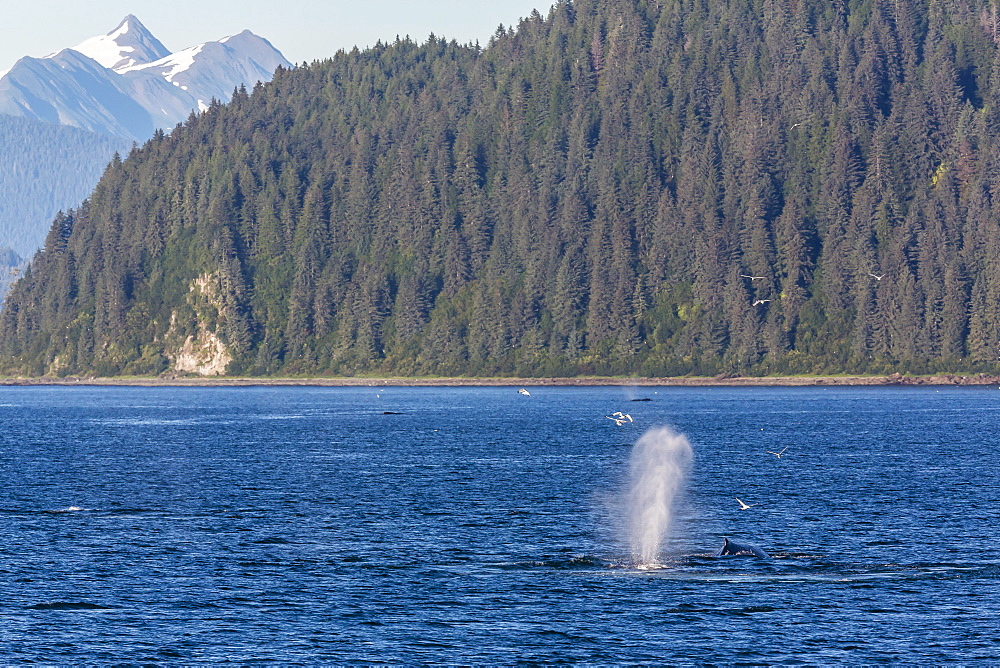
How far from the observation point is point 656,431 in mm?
196125

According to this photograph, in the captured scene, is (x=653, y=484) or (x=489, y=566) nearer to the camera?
(x=489, y=566)

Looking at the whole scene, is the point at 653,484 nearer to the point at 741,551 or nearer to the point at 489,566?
the point at 741,551

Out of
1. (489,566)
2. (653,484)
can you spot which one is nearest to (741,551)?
(489,566)

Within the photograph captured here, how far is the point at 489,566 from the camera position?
3159 inches

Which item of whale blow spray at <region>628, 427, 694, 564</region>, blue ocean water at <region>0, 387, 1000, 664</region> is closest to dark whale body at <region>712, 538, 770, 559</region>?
blue ocean water at <region>0, 387, 1000, 664</region>

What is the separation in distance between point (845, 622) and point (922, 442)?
110 meters

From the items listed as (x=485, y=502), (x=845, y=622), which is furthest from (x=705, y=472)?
(x=845, y=622)

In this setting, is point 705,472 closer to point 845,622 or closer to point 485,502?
point 485,502

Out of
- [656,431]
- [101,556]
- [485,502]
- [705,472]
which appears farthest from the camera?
[656,431]

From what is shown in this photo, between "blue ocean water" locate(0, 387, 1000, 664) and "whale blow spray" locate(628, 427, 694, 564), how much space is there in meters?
1.36

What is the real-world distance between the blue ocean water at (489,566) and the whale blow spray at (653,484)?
1364mm

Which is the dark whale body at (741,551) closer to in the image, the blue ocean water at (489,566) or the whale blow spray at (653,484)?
the blue ocean water at (489,566)

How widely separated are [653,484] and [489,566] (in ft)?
177

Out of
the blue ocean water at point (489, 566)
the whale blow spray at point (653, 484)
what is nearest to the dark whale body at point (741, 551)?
the blue ocean water at point (489, 566)
